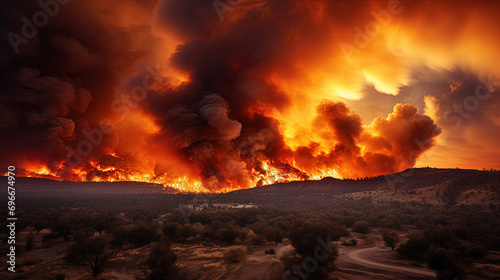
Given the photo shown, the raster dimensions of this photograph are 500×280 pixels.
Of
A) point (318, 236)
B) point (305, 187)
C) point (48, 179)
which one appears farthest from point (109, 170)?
point (318, 236)

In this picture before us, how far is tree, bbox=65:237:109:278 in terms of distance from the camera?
1608 centimetres

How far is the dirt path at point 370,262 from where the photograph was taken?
14470mm

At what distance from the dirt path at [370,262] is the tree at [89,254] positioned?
65.5 feet

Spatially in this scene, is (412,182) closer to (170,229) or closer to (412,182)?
(412,182)

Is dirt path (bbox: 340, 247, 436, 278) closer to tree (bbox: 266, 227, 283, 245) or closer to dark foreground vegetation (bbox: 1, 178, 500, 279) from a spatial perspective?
dark foreground vegetation (bbox: 1, 178, 500, 279)

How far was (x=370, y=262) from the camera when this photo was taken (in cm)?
1683

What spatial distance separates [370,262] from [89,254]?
22.7 metres

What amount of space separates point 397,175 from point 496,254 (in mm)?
90061

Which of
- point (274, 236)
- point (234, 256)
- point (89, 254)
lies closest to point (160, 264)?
point (234, 256)

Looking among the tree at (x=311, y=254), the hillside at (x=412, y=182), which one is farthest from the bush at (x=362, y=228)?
the hillside at (x=412, y=182)

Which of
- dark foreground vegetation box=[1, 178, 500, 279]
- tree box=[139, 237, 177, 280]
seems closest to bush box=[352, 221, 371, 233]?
dark foreground vegetation box=[1, 178, 500, 279]

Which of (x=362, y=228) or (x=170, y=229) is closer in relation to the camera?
(x=170, y=229)

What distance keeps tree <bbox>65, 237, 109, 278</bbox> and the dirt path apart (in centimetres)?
1996

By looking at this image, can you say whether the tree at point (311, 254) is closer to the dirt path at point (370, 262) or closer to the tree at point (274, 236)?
the dirt path at point (370, 262)
